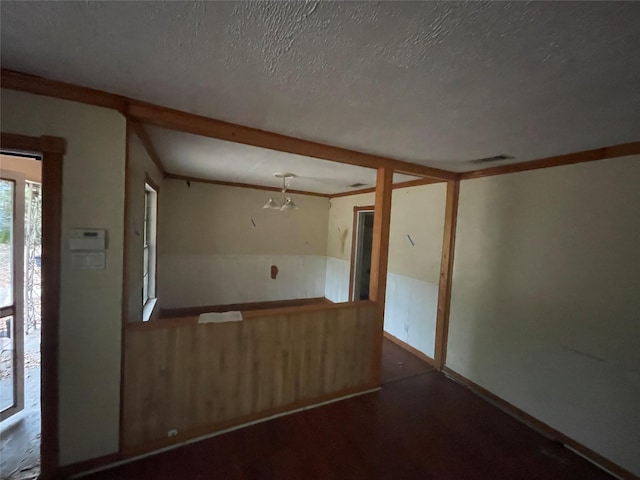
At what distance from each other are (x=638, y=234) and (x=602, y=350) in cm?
→ 81

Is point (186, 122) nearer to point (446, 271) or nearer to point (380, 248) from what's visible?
point (380, 248)

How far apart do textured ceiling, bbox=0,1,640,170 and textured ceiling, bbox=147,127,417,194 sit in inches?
27.2

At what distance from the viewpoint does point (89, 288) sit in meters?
1.50

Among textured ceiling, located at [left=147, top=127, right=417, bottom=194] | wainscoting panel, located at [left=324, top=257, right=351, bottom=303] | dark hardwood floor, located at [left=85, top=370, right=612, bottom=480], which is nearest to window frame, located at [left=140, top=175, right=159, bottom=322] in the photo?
textured ceiling, located at [left=147, top=127, right=417, bottom=194]

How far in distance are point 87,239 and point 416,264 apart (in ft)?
10.4

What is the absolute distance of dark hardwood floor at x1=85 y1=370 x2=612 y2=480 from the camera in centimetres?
164

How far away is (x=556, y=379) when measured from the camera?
2.08 meters

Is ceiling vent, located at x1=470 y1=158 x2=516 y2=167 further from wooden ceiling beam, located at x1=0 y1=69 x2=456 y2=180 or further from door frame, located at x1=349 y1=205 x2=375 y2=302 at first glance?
door frame, located at x1=349 y1=205 x2=375 y2=302

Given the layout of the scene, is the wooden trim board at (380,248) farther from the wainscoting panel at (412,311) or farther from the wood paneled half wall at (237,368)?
the wainscoting panel at (412,311)

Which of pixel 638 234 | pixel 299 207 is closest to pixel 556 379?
pixel 638 234

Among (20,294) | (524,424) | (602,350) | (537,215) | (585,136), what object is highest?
(585,136)

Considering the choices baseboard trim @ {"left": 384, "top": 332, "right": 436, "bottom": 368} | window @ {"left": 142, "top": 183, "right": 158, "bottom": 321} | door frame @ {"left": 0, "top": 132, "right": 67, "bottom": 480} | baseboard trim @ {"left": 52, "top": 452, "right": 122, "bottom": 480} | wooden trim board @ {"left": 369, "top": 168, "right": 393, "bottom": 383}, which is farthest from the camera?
baseboard trim @ {"left": 384, "top": 332, "right": 436, "bottom": 368}

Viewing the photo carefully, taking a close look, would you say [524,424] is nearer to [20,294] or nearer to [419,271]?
[419,271]

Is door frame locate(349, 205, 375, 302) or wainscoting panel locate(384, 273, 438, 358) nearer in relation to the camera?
wainscoting panel locate(384, 273, 438, 358)
